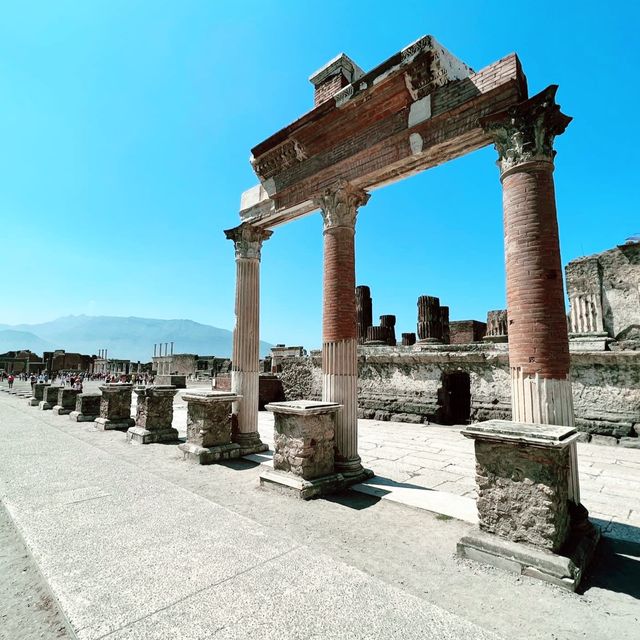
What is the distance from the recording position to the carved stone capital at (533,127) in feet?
13.0

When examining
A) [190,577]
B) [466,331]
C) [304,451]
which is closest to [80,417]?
[304,451]

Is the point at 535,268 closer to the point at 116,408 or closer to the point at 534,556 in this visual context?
the point at 534,556

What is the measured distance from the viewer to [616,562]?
3.14 metres

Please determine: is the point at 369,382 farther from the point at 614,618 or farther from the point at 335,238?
the point at 614,618

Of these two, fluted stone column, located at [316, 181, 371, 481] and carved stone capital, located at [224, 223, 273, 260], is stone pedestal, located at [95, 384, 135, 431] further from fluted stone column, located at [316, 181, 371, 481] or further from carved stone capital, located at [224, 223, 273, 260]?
fluted stone column, located at [316, 181, 371, 481]

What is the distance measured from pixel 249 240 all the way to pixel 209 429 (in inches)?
157

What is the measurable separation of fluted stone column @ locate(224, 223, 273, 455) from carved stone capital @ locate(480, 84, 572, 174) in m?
5.15

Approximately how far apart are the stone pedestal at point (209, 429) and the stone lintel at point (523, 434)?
15.6 feet

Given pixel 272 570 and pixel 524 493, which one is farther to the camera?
pixel 524 493

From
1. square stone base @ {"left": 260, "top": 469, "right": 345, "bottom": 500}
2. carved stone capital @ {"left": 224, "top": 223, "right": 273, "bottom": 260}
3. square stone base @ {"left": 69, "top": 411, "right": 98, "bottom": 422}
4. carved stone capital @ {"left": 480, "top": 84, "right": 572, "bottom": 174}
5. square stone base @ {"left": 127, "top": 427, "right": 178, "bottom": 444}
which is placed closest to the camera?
carved stone capital @ {"left": 480, "top": 84, "right": 572, "bottom": 174}

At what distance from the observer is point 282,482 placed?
485 cm

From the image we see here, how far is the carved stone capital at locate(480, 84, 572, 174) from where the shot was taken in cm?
397

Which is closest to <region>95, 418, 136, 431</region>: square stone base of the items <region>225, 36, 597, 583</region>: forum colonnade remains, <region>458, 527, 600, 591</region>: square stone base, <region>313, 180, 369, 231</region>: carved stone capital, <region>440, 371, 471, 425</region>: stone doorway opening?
<region>225, 36, 597, 583</region>: forum colonnade remains

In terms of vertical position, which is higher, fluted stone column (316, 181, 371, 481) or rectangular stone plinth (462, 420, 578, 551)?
fluted stone column (316, 181, 371, 481)
